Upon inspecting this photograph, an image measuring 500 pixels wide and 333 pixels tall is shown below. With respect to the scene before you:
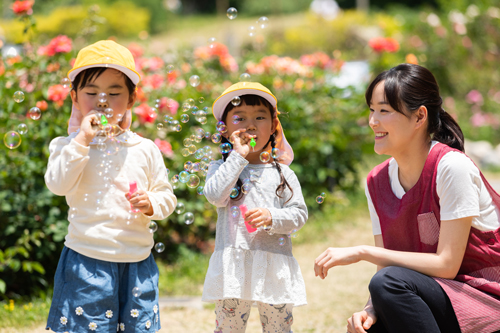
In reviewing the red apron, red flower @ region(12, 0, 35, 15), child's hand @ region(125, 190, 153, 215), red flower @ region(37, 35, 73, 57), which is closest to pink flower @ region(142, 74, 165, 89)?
red flower @ region(37, 35, 73, 57)

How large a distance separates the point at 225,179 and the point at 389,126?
0.67 metres

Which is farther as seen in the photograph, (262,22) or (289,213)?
(262,22)

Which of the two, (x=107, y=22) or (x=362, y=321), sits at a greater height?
(x=107, y=22)

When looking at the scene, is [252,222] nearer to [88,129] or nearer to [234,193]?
[234,193]

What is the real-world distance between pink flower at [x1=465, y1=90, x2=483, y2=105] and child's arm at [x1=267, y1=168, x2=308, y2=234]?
947 cm

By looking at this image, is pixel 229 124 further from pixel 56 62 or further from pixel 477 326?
pixel 56 62

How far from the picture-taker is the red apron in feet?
5.91

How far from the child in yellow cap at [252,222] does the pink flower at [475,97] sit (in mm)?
9461

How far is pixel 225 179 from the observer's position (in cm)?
206

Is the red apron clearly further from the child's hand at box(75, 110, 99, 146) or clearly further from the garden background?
the child's hand at box(75, 110, 99, 146)

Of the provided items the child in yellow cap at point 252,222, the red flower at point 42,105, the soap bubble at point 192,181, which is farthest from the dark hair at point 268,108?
the red flower at point 42,105

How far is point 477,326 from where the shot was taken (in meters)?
1.79

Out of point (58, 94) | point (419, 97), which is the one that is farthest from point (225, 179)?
point (58, 94)

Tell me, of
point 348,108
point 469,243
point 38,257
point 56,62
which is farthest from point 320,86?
point 469,243
